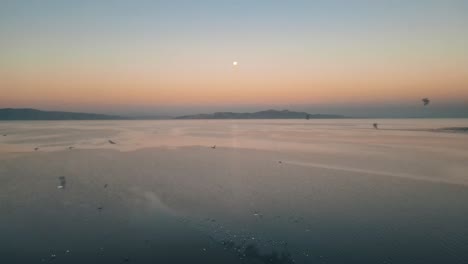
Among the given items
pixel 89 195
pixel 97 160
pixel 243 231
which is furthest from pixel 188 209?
pixel 97 160

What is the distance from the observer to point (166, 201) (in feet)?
50.3

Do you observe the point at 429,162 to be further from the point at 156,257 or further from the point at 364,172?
the point at 156,257

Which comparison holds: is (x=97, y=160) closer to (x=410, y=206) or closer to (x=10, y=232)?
(x=10, y=232)

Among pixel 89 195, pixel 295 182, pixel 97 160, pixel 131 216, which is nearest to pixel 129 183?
pixel 89 195

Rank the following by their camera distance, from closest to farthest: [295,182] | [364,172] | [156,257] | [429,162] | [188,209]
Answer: [156,257] < [188,209] < [295,182] < [364,172] < [429,162]

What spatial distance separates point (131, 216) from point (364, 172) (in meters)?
16.9

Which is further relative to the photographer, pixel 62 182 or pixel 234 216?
pixel 62 182

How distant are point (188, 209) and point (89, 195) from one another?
5831 mm

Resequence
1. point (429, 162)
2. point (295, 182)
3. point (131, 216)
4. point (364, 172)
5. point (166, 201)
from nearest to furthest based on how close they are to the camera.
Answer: point (131, 216)
point (166, 201)
point (295, 182)
point (364, 172)
point (429, 162)

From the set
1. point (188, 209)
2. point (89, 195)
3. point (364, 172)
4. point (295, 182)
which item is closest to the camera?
point (188, 209)

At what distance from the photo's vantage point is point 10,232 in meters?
11.2

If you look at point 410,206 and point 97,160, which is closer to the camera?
point 410,206

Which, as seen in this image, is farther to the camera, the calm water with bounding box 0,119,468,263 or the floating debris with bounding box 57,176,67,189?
the floating debris with bounding box 57,176,67,189

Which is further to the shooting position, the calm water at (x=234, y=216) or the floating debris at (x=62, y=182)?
the floating debris at (x=62, y=182)
